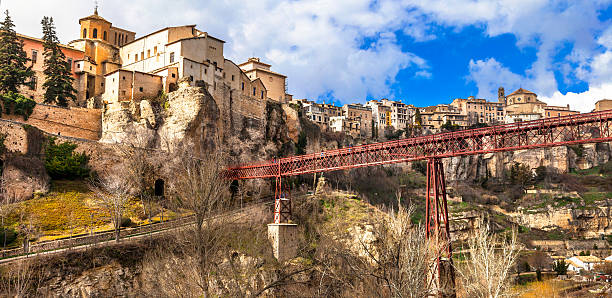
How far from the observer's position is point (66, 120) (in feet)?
166

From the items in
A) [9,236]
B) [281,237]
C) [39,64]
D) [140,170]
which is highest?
[39,64]

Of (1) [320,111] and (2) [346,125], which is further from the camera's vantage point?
(1) [320,111]

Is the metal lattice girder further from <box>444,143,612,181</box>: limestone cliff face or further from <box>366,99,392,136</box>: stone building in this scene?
<box>366,99,392,136</box>: stone building

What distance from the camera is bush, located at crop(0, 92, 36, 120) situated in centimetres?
4588

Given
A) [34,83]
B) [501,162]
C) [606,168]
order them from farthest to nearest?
[606,168]
[501,162]
[34,83]

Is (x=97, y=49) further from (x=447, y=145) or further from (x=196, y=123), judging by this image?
(x=447, y=145)

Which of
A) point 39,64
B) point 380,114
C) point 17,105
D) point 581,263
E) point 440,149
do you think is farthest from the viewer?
point 380,114

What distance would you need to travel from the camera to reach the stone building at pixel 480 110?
430ft

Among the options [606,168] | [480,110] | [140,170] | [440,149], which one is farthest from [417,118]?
[440,149]

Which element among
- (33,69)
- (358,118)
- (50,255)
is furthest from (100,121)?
(358,118)

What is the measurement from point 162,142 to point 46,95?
15564mm

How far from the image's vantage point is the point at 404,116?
412 feet

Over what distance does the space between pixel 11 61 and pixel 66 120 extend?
1168 centimetres

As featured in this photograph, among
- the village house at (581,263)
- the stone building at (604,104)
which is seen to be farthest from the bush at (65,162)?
the stone building at (604,104)
